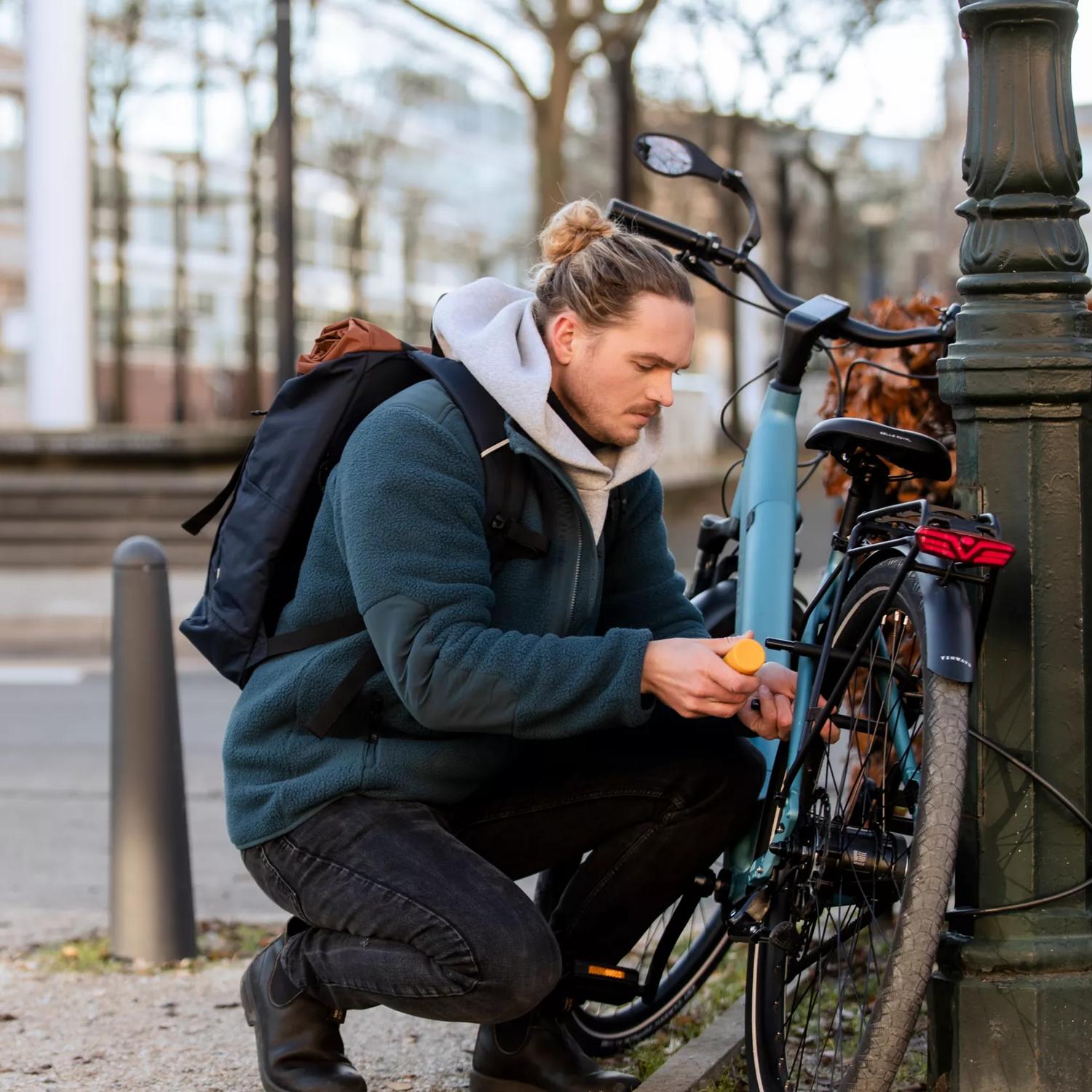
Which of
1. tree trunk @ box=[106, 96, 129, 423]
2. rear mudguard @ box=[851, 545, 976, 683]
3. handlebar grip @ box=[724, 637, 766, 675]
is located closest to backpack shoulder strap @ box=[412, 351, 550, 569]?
handlebar grip @ box=[724, 637, 766, 675]

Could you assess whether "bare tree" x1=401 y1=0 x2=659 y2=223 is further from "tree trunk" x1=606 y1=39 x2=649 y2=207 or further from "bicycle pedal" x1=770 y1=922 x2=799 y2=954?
"bicycle pedal" x1=770 y1=922 x2=799 y2=954

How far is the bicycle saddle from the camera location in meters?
2.79

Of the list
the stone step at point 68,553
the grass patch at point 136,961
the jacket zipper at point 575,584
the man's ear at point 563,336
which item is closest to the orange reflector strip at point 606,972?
the jacket zipper at point 575,584

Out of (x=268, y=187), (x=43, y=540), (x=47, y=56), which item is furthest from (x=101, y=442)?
(x=268, y=187)

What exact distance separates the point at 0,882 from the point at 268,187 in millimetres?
35231

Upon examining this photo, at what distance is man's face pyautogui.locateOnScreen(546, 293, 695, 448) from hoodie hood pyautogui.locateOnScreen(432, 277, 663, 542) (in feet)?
0.16

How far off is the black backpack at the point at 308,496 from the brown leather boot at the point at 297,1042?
0.51 metres

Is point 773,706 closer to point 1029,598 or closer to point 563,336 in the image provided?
point 1029,598

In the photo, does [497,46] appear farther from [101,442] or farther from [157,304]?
[157,304]

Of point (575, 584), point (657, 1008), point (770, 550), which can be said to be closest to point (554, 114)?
point (770, 550)

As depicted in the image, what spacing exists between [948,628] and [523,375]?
845 mm

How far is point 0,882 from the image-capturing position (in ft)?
17.1

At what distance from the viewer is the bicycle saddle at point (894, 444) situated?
2.79 meters

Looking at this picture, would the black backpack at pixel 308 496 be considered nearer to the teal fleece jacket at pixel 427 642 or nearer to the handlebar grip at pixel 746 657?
the teal fleece jacket at pixel 427 642
